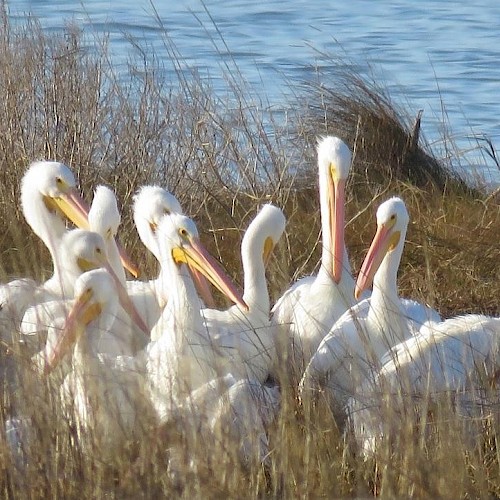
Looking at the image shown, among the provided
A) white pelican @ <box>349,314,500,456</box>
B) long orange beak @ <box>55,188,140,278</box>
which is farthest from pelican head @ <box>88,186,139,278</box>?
white pelican @ <box>349,314,500,456</box>

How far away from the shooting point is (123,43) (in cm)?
1288

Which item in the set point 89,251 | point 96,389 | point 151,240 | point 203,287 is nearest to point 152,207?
point 151,240

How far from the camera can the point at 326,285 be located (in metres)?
5.99

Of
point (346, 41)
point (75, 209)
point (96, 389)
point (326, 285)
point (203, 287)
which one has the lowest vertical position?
point (346, 41)

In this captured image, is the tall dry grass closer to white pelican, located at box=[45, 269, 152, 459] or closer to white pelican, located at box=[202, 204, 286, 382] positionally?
white pelican, located at box=[202, 204, 286, 382]

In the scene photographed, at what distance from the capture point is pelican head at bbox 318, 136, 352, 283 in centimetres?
645

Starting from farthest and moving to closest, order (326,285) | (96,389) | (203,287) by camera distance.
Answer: (203,287)
(326,285)
(96,389)

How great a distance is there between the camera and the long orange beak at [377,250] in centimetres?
611

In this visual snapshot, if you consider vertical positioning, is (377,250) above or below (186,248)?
below

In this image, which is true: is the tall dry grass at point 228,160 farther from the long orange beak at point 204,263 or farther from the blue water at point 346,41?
the blue water at point 346,41

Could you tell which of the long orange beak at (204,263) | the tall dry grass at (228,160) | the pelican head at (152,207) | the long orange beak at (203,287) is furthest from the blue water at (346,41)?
the long orange beak at (204,263)

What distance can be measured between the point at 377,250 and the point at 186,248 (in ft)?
3.10

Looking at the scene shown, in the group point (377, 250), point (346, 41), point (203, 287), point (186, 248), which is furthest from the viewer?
point (346, 41)

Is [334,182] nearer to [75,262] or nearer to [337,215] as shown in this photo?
[337,215]
